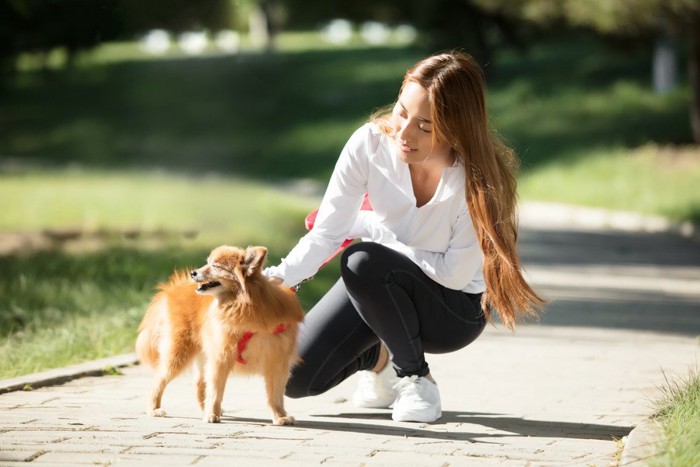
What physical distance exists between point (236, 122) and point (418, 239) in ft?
112

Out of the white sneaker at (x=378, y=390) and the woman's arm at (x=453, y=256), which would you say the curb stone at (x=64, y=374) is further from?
the woman's arm at (x=453, y=256)

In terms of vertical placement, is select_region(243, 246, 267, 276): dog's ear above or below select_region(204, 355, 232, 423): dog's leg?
above

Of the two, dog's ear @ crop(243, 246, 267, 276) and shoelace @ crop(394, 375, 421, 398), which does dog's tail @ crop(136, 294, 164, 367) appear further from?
shoelace @ crop(394, 375, 421, 398)

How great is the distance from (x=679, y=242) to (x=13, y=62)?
32.3 ft

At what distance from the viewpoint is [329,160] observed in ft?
110

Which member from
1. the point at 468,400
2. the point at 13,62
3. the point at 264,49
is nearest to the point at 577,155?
the point at 13,62

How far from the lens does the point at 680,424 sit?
513 cm

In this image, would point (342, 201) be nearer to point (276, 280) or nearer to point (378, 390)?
point (276, 280)

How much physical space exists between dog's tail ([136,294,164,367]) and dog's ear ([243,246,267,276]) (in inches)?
33.5

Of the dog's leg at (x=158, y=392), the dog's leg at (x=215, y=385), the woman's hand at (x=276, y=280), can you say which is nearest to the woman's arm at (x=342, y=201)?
the woman's hand at (x=276, y=280)

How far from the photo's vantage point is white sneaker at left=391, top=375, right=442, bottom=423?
600cm

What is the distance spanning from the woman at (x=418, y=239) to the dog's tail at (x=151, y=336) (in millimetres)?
692

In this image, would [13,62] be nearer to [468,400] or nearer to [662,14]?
[468,400]

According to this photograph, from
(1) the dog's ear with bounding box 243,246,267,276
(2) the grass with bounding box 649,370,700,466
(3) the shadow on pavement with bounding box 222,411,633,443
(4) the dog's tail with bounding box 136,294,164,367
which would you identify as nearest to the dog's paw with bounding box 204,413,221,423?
(3) the shadow on pavement with bounding box 222,411,633,443
